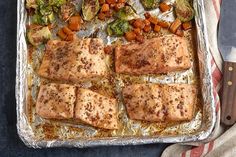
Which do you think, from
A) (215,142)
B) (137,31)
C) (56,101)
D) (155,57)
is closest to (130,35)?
(137,31)

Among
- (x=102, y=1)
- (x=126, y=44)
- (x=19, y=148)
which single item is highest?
(x=102, y=1)

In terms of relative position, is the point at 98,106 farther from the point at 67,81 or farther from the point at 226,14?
the point at 226,14

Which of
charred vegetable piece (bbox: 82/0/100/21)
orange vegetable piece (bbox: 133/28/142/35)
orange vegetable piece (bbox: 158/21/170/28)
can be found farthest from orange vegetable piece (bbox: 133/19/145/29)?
charred vegetable piece (bbox: 82/0/100/21)

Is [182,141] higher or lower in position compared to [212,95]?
lower

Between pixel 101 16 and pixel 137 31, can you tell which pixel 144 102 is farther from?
pixel 101 16

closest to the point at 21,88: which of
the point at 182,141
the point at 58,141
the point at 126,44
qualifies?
the point at 58,141

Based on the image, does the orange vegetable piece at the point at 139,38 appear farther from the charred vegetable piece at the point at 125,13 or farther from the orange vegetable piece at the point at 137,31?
the charred vegetable piece at the point at 125,13

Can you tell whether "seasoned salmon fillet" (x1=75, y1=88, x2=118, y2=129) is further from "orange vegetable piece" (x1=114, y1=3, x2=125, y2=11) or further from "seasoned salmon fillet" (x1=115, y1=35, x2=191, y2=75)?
"orange vegetable piece" (x1=114, y1=3, x2=125, y2=11)
